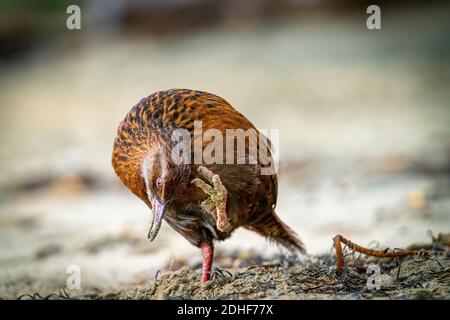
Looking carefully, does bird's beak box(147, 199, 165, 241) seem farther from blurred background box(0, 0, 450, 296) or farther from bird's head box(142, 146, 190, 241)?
blurred background box(0, 0, 450, 296)

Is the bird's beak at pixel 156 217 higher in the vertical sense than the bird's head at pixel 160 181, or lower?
lower

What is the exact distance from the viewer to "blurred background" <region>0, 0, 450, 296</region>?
5.82 metres

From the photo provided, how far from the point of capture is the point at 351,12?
36.0 ft

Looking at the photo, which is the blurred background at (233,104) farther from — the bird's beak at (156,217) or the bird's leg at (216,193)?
the bird's beak at (156,217)

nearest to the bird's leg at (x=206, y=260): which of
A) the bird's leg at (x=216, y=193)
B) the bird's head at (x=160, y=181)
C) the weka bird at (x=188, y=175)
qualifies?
the weka bird at (x=188, y=175)

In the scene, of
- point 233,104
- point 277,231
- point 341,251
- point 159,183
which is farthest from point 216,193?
point 233,104

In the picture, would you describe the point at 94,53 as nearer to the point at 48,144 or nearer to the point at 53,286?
the point at 48,144

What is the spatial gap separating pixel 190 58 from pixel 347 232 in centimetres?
550

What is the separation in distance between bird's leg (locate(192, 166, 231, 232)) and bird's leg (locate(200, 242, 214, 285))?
0.39m

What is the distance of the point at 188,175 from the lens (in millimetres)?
3613

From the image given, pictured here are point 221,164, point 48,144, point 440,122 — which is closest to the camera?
point 221,164

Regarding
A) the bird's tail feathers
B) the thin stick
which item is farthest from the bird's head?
the bird's tail feathers

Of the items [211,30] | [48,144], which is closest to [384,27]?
[211,30]

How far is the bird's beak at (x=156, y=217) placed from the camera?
342 cm
